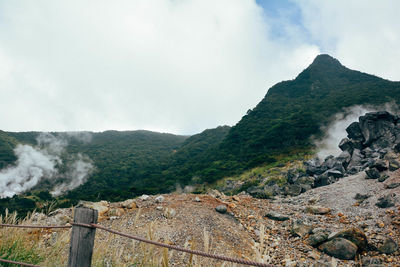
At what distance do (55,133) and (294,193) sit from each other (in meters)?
84.8

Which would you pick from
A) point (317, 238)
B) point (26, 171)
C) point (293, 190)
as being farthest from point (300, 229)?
point (26, 171)

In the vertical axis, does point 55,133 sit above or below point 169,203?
above

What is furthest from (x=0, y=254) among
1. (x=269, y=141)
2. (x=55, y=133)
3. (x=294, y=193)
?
(x=55, y=133)

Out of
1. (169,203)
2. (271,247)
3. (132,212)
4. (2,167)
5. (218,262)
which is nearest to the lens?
(218,262)

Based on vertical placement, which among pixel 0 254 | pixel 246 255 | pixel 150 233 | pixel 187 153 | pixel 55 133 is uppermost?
pixel 55 133

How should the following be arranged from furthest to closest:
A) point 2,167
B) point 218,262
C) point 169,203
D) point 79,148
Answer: point 79,148 → point 2,167 → point 169,203 → point 218,262

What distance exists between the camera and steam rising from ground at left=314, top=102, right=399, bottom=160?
103ft

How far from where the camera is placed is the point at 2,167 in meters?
47.2

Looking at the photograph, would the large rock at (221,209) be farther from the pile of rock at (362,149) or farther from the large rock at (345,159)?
the large rock at (345,159)

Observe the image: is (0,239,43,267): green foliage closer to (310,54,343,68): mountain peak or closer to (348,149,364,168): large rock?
(348,149,364,168): large rock

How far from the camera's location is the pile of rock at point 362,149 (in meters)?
12.6

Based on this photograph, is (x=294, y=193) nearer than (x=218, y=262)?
No

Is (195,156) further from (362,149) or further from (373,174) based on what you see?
(373,174)

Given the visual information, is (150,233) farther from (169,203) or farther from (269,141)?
(269,141)
